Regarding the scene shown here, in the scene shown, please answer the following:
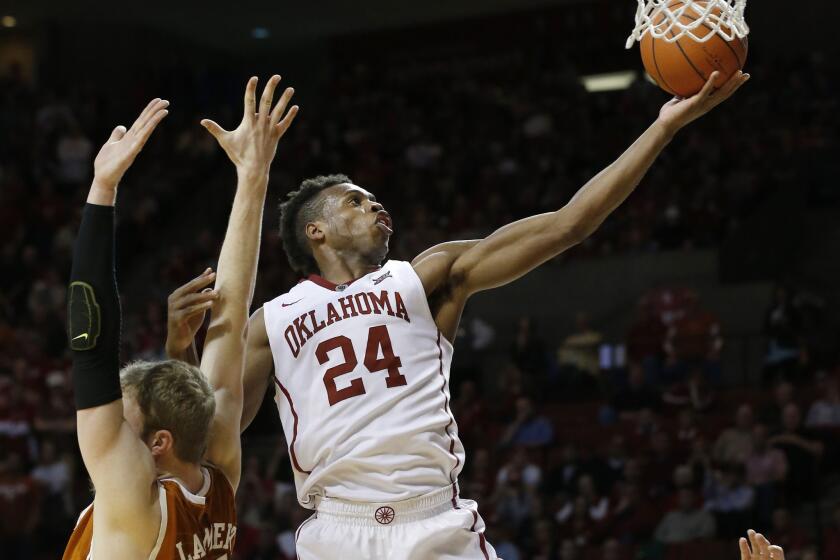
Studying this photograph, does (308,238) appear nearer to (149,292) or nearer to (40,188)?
(149,292)

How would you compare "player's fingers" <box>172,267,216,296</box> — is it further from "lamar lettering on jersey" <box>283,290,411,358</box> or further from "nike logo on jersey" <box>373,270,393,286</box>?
"nike logo on jersey" <box>373,270,393,286</box>

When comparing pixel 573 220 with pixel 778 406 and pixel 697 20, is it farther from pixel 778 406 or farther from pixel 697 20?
pixel 778 406

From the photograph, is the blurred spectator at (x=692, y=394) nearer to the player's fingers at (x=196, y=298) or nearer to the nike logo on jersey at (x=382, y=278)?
the nike logo on jersey at (x=382, y=278)

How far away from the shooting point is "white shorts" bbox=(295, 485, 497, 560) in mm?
3613

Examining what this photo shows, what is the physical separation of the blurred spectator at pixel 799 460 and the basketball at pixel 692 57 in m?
6.03

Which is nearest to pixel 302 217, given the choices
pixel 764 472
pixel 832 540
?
pixel 832 540

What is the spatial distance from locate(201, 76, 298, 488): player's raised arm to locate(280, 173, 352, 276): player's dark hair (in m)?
0.34

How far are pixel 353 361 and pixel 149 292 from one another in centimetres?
1161

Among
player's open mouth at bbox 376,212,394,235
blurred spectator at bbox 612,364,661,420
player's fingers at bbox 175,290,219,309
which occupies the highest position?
player's open mouth at bbox 376,212,394,235

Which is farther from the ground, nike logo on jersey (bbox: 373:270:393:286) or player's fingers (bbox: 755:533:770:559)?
nike logo on jersey (bbox: 373:270:393:286)

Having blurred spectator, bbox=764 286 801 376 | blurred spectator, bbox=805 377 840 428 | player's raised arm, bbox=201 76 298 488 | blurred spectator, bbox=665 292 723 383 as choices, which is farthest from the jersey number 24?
blurred spectator, bbox=764 286 801 376

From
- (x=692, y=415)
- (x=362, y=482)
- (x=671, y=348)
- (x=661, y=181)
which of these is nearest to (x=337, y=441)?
(x=362, y=482)

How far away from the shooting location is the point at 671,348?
10.5 meters

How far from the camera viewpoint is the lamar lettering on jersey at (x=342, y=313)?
378 centimetres
